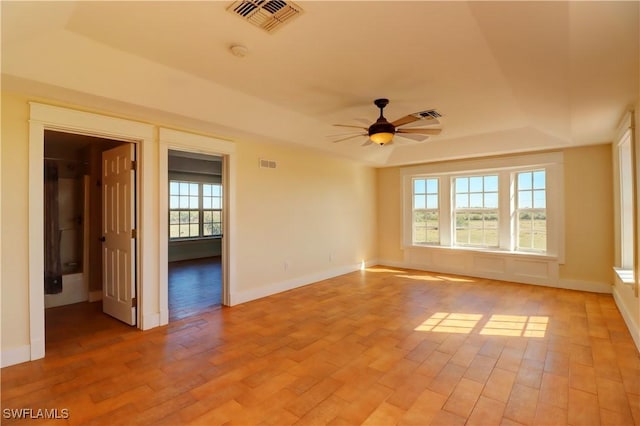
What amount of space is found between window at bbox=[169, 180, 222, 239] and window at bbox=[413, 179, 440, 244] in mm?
5012

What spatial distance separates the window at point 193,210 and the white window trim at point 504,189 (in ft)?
16.0

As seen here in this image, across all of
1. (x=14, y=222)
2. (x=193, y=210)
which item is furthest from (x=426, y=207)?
(x=14, y=222)

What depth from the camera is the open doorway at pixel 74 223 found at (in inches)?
165

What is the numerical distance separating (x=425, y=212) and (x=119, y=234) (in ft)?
A: 18.7

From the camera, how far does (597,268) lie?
491cm

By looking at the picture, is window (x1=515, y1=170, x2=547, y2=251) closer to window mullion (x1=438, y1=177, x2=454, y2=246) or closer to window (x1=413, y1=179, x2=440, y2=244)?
window mullion (x1=438, y1=177, x2=454, y2=246)

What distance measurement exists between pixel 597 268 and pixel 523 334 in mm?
2755

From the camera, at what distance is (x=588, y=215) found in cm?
496

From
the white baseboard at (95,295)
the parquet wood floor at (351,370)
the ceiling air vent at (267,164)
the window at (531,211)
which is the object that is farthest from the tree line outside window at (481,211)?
the white baseboard at (95,295)

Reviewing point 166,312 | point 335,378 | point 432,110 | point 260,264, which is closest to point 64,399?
point 166,312

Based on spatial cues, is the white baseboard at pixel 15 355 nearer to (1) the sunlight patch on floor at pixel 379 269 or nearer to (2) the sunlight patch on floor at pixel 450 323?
(2) the sunlight patch on floor at pixel 450 323

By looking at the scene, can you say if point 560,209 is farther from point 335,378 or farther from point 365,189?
point 335,378

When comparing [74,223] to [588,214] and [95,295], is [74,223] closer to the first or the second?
[95,295]

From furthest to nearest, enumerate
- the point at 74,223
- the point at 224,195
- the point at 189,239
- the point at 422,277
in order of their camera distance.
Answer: the point at 189,239
the point at 422,277
the point at 74,223
the point at 224,195
